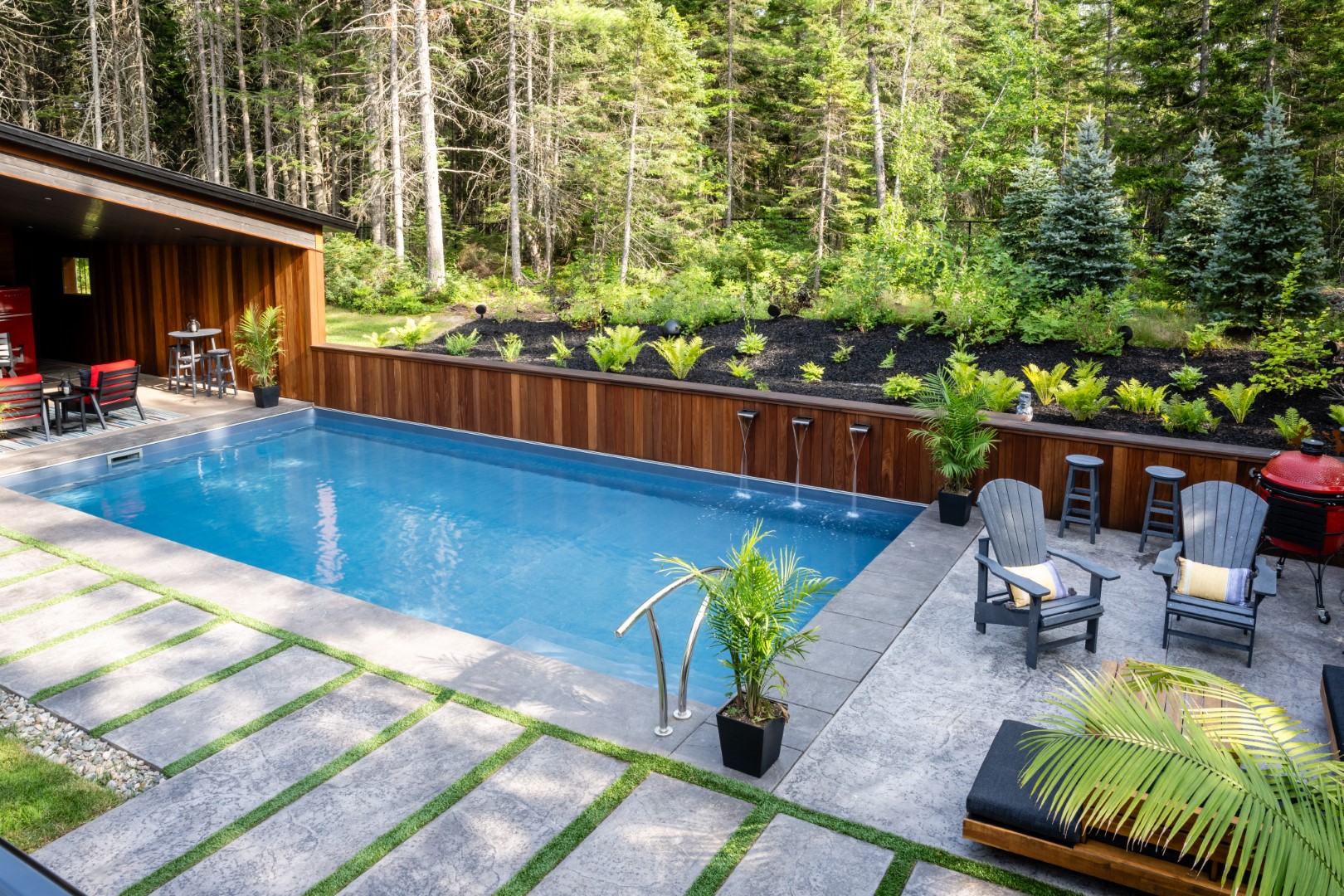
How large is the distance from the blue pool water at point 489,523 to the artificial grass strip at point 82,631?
5.04ft

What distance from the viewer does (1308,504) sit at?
5902 mm

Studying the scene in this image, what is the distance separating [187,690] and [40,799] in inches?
38.7

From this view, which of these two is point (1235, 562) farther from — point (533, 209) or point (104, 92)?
point (104, 92)

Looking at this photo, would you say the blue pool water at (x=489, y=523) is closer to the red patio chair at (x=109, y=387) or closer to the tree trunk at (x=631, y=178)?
the red patio chair at (x=109, y=387)

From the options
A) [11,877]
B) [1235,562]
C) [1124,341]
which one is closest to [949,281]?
[1124,341]

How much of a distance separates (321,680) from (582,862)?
7.25 ft

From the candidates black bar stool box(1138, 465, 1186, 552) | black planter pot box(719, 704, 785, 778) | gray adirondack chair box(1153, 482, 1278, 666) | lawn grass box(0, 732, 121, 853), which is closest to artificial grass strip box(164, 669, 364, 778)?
lawn grass box(0, 732, 121, 853)

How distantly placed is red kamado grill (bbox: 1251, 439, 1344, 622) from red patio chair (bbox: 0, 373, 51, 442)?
12351 mm

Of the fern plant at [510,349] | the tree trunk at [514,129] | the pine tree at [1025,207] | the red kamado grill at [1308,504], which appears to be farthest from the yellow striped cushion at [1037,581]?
the tree trunk at [514,129]

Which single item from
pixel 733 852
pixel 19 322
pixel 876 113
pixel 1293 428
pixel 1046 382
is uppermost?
pixel 876 113

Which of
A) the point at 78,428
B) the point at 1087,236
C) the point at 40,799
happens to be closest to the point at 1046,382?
the point at 1087,236

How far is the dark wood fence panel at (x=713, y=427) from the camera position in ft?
24.7

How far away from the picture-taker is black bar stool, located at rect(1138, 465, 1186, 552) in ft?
22.7

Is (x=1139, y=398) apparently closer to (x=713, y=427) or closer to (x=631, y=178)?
(x=713, y=427)
